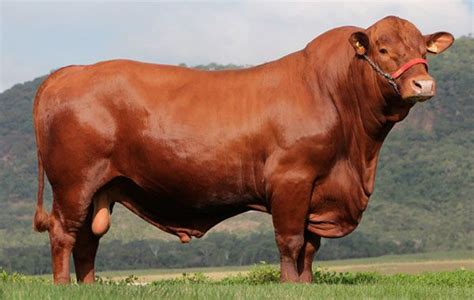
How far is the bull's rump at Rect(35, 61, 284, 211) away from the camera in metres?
10.5

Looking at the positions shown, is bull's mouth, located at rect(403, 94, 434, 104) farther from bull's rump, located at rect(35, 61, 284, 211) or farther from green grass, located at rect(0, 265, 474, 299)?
green grass, located at rect(0, 265, 474, 299)

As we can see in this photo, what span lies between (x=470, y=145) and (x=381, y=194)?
10.6m

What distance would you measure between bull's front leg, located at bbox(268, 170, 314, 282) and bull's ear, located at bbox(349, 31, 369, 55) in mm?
1341

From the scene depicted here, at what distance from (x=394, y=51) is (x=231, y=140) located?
1829 millimetres

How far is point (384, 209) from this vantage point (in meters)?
83.8

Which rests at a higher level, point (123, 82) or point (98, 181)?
point (123, 82)

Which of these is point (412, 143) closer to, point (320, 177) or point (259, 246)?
point (259, 246)

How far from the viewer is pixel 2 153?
103125 millimetres

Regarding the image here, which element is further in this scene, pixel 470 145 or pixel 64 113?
pixel 470 145

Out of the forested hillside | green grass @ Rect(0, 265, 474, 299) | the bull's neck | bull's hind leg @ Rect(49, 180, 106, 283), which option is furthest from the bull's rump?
the forested hillside

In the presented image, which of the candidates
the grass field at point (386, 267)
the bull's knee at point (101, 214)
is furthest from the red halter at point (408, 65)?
the grass field at point (386, 267)

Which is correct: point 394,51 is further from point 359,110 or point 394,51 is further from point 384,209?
point 384,209

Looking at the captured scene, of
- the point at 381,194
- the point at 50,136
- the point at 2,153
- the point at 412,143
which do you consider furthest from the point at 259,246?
the point at 50,136

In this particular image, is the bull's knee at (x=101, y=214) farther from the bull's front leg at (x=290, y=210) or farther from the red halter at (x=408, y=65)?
the red halter at (x=408, y=65)
